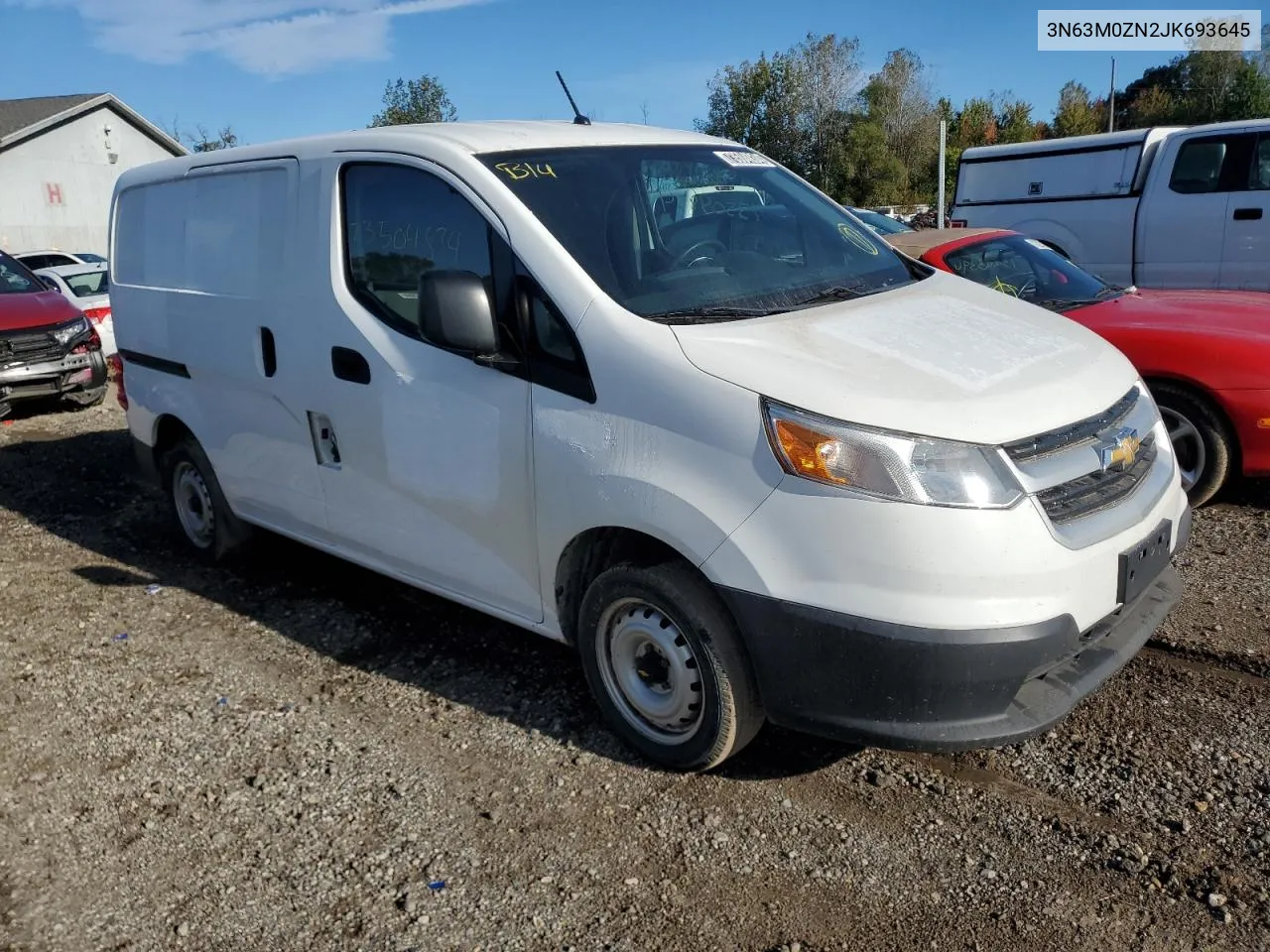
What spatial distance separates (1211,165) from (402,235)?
911cm

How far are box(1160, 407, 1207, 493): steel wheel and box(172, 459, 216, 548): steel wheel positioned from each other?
4875mm

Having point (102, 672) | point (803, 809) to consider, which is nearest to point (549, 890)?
point (803, 809)

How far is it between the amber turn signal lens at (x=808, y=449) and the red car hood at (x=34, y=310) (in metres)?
9.61

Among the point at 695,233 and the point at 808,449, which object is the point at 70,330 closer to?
the point at 695,233

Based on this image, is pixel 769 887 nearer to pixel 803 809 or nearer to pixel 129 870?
pixel 803 809

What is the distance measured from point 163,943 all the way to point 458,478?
1641 mm

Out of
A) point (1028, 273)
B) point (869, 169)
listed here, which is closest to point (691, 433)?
point (1028, 273)

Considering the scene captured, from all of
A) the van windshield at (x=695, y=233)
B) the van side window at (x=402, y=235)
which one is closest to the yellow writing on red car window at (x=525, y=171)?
the van windshield at (x=695, y=233)

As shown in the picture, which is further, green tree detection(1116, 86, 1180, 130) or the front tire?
green tree detection(1116, 86, 1180, 130)

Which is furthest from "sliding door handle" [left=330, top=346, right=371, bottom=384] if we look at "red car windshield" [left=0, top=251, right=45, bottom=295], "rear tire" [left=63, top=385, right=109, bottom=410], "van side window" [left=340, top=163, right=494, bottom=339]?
"red car windshield" [left=0, top=251, right=45, bottom=295]

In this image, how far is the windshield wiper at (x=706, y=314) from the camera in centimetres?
326

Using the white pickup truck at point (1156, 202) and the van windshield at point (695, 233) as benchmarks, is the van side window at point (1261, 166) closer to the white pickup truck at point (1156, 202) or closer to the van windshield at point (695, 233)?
the white pickup truck at point (1156, 202)

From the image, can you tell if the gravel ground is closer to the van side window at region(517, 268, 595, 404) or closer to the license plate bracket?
the license plate bracket

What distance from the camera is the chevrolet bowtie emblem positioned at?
122 inches
